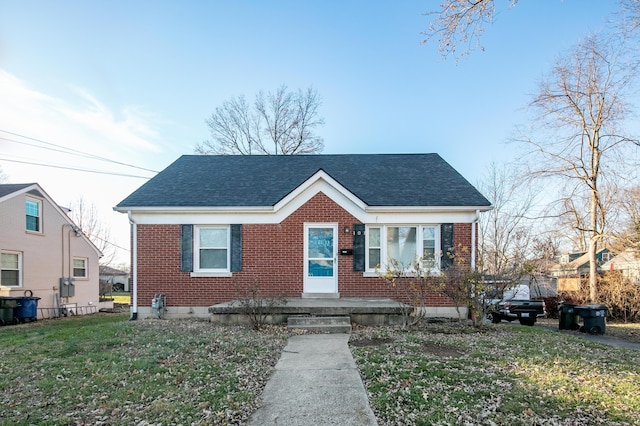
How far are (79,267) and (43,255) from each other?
2.96 meters

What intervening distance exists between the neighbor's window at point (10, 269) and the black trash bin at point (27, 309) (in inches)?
49.7

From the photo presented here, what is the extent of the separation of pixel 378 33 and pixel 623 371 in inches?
383

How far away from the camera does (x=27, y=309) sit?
49.4 feet

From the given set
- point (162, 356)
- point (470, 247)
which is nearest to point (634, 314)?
point (470, 247)

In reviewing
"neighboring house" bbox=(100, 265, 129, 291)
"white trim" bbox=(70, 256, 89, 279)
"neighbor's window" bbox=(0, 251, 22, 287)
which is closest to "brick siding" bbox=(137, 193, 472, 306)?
"neighbor's window" bbox=(0, 251, 22, 287)

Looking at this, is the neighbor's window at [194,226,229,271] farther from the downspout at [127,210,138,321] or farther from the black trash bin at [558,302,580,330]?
the black trash bin at [558,302,580,330]

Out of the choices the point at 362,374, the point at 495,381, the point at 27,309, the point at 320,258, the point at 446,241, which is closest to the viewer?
the point at 495,381

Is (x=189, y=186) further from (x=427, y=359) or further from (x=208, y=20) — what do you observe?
(x=427, y=359)

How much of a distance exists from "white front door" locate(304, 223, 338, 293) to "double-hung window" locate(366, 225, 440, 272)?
3.43ft

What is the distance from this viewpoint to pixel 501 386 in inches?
182

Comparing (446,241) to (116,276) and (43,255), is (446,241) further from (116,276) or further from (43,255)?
(116,276)

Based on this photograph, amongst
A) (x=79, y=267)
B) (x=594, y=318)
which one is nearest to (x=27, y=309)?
(x=79, y=267)

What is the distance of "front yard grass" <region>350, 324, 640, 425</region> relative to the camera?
385cm

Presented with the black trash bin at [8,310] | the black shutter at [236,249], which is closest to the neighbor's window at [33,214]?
the black trash bin at [8,310]
